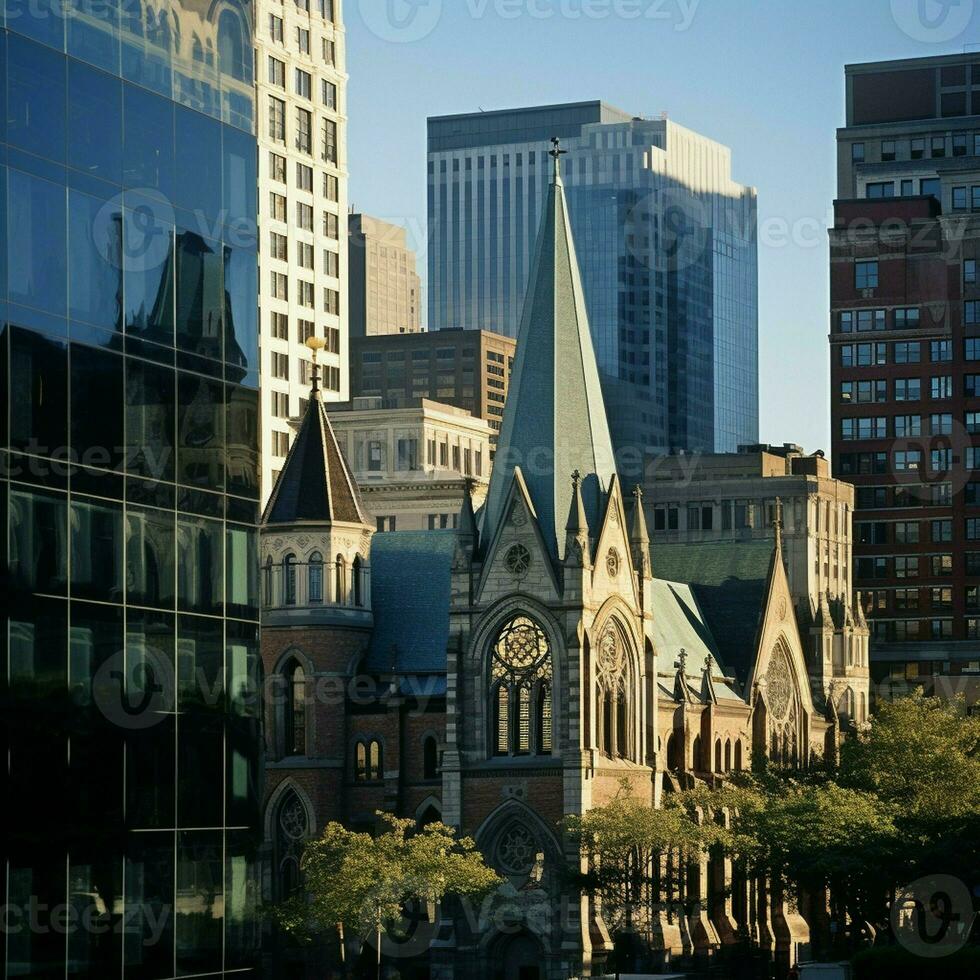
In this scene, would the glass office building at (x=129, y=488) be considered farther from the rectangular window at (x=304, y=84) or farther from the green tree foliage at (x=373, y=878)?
the rectangular window at (x=304, y=84)

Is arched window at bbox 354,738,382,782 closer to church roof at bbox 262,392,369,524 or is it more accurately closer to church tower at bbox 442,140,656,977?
church tower at bbox 442,140,656,977

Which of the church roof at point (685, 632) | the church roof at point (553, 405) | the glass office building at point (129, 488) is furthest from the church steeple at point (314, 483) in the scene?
the glass office building at point (129, 488)

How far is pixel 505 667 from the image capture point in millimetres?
126938

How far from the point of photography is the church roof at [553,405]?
127438mm

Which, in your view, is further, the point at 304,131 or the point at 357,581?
the point at 304,131

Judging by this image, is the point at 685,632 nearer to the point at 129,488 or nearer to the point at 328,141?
the point at 328,141

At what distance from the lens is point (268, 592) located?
130125 mm

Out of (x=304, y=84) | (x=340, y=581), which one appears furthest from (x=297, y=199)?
(x=340, y=581)

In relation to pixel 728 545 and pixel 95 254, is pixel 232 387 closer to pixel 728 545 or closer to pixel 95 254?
pixel 95 254

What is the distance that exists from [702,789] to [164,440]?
2879 inches

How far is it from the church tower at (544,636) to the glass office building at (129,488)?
57800mm

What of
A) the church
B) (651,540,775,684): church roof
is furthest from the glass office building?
(651,540,775,684): church roof

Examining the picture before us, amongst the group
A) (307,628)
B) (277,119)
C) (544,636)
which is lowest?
(544,636)

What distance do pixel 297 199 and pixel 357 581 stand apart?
5991cm
